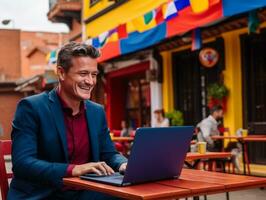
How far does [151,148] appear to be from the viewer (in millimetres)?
2607

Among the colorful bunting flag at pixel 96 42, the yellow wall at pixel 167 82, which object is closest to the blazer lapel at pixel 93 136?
the colorful bunting flag at pixel 96 42

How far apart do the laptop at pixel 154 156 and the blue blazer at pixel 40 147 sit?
26 centimetres

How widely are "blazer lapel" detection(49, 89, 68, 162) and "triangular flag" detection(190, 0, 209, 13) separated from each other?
21.4 feet

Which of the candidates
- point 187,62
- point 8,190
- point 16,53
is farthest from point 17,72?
point 8,190

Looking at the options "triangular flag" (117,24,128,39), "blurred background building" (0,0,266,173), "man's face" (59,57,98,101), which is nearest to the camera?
"man's face" (59,57,98,101)

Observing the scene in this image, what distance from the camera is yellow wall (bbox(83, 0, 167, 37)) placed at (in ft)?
49.4

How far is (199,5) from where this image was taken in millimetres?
9516

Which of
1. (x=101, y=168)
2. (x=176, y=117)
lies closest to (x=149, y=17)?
(x=176, y=117)

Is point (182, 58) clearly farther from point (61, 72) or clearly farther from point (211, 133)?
point (61, 72)

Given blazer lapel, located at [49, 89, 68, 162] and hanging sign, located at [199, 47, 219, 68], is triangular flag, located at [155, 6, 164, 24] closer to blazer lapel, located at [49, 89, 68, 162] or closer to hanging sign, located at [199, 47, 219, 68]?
hanging sign, located at [199, 47, 219, 68]

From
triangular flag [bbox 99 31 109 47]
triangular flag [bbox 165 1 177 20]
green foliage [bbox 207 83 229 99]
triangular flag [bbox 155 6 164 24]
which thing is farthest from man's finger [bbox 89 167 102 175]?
triangular flag [bbox 99 31 109 47]

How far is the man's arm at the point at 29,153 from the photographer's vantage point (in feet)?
9.47

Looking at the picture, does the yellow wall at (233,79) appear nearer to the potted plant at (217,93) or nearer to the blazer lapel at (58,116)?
the potted plant at (217,93)

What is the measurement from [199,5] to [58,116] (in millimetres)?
6793
